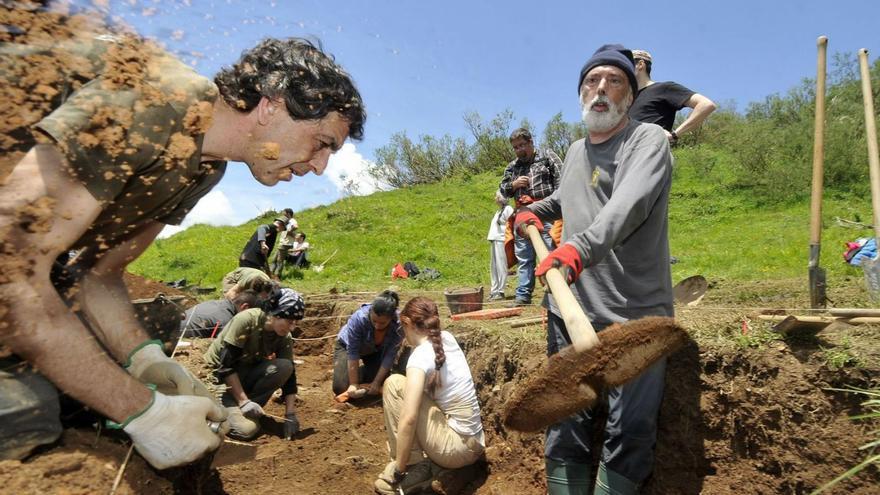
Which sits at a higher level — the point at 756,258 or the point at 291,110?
the point at 291,110

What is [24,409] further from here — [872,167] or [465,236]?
[465,236]

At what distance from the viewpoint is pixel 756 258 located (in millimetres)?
9562

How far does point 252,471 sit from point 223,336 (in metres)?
1.12

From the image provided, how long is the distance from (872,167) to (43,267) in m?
Answer: 4.66

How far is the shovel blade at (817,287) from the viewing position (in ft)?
13.1

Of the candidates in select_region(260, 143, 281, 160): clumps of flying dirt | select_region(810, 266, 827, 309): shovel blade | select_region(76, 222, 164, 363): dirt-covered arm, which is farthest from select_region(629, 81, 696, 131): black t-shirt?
select_region(76, 222, 164, 363): dirt-covered arm

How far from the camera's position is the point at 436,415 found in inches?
147

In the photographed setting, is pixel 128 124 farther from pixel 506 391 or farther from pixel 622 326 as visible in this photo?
pixel 506 391

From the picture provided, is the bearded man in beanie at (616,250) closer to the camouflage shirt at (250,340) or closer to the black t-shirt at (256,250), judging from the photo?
the camouflage shirt at (250,340)

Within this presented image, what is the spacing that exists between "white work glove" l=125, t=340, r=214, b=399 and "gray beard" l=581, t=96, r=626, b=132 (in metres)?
2.04

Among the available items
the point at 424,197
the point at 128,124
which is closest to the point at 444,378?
the point at 128,124

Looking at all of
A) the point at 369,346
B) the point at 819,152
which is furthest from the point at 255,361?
the point at 819,152

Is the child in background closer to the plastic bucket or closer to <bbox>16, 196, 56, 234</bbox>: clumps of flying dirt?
the plastic bucket

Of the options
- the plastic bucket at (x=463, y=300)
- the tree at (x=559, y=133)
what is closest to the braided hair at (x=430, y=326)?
the plastic bucket at (x=463, y=300)
